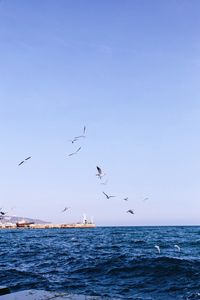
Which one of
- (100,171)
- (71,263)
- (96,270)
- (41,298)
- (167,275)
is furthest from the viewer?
(71,263)

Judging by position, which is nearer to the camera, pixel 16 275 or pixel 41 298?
pixel 41 298

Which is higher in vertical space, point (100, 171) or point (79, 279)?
point (100, 171)

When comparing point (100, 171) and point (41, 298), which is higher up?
point (100, 171)

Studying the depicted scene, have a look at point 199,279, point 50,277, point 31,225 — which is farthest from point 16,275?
point 31,225

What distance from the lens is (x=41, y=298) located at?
707 centimetres

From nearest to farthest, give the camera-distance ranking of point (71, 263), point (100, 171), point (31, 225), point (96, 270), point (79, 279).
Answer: point (100, 171) → point (79, 279) → point (96, 270) → point (71, 263) → point (31, 225)

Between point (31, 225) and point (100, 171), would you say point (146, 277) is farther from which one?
point (31, 225)

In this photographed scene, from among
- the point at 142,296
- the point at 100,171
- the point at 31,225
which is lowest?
the point at 142,296

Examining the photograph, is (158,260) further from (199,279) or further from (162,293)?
(162,293)

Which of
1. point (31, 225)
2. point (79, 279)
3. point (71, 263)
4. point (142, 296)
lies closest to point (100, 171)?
point (142, 296)

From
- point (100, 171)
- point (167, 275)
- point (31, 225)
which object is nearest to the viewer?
point (100, 171)

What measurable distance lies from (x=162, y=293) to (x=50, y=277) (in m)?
5.39

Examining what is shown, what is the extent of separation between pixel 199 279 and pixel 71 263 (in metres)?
8.09

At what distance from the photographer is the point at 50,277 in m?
17.4
